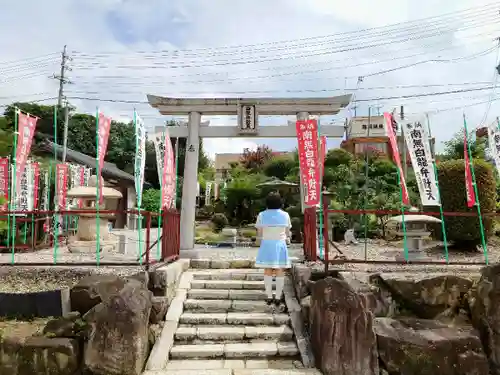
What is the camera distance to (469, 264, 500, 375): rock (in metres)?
5.25

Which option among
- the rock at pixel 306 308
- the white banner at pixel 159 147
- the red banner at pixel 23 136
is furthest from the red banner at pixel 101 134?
the rock at pixel 306 308

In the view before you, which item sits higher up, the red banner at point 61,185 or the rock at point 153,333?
the red banner at point 61,185

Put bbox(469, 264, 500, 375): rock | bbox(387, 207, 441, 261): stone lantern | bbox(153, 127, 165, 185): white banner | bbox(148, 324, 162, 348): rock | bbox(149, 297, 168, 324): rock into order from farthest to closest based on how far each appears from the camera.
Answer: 1. bbox(387, 207, 441, 261): stone lantern
2. bbox(153, 127, 165, 185): white banner
3. bbox(149, 297, 168, 324): rock
4. bbox(148, 324, 162, 348): rock
5. bbox(469, 264, 500, 375): rock

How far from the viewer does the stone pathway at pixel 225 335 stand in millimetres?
5027

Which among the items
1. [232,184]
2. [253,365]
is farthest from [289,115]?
[232,184]

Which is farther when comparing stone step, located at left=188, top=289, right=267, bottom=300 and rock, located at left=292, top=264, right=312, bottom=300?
stone step, located at left=188, top=289, right=267, bottom=300

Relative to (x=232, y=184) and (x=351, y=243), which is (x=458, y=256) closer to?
(x=351, y=243)

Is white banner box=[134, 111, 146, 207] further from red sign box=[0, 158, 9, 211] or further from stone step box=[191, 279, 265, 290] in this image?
red sign box=[0, 158, 9, 211]

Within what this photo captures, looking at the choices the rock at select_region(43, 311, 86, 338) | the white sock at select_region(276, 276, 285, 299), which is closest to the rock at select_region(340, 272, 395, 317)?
the white sock at select_region(276, 276, 285, 299)

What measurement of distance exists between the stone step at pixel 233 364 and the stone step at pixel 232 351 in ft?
0.24

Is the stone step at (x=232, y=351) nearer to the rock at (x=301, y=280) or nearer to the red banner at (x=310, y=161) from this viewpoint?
the rock at (x=301, y=280)

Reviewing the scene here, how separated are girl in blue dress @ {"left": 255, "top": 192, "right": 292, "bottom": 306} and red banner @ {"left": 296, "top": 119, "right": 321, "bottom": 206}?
1913mm

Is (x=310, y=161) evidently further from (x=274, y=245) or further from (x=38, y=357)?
(x=38, y=357)

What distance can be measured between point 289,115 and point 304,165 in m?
2.09
